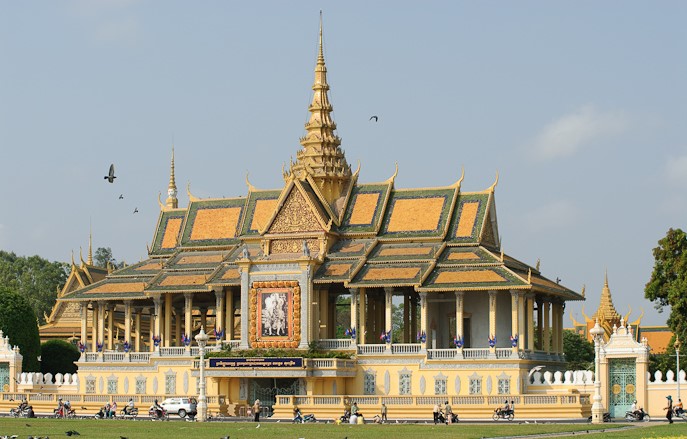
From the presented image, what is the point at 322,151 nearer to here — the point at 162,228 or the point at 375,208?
the point at 375,208

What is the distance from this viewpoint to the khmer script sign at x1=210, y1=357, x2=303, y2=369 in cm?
6800

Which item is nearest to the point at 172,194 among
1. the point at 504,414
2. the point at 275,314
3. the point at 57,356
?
the point at 57,356

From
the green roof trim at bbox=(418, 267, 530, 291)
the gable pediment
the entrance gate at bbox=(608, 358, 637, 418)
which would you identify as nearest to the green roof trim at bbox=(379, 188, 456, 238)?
the gable pediment

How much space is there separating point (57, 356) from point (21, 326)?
776 cm

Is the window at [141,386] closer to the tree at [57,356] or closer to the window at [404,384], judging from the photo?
the window at [404,384]

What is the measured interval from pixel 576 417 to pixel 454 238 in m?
15.7

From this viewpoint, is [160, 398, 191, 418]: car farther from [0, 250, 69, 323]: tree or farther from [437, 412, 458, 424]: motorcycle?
[0, 250, 69, 323]: tree

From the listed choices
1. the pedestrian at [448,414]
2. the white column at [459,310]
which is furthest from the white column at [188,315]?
the pedestrian at [448,414]

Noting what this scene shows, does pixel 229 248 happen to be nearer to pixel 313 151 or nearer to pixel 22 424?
pixel 313 151

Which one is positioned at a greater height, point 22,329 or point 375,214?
point 375,214

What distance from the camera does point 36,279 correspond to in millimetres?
119062

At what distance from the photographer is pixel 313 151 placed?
79500 millimetres

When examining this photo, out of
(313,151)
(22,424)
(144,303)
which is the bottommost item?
(22,424)

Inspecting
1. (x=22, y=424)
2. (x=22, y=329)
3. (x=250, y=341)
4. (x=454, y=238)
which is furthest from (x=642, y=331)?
(x=22, y=424)
